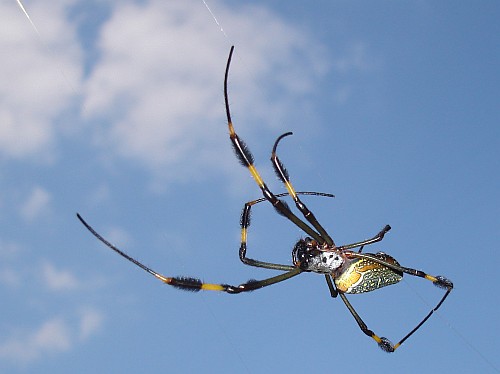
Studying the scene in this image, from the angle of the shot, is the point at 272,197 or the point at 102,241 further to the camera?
the point at 272,197

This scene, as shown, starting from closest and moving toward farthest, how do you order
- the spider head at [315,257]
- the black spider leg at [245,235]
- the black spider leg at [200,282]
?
the black spider leg at [200,282], the spider head at [315,257], the black spider leg at [245,235]

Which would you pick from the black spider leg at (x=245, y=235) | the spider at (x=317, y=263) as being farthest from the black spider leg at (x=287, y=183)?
the black spider leg at (x=245, y=235)

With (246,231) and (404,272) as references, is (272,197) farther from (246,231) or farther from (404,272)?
(404,272)

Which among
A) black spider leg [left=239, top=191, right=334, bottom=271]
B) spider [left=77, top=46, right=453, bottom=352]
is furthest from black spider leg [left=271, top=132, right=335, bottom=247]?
black spider leg [left=239, top=191, right=334, bottom=271]

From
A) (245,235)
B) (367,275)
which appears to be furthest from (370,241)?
(245,235)

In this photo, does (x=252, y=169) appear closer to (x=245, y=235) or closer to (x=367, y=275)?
(x=245, y=235)

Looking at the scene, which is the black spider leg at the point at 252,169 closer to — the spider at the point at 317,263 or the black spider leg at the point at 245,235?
the spider at the point at 317,263

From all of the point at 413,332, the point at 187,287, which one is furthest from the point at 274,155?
the point at 413,332

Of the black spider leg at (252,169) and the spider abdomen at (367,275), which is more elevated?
the black spider leg at (252,169)
